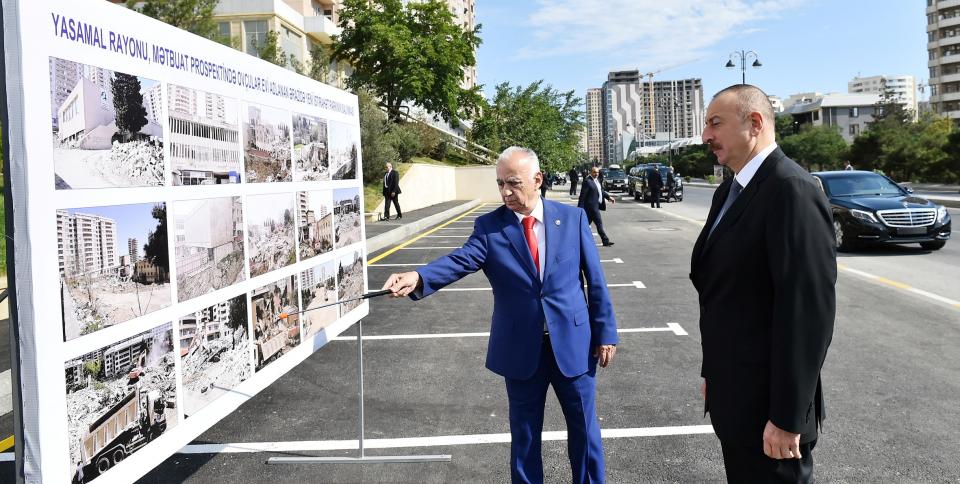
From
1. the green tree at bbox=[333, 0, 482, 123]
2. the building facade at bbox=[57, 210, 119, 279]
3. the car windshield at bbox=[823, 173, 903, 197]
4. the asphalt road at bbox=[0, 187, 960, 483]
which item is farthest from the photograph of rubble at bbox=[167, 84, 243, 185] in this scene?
the green tree at bbox=[333, 0, 482, 123]

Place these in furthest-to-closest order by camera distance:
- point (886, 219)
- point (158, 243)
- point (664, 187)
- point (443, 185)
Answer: point (443, 185), point (664, 187), point (886, 219), point (158, 243)

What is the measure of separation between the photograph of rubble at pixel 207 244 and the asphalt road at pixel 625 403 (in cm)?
137

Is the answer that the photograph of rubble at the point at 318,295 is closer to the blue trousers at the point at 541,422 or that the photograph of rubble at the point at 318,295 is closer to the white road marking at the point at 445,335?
the blue trousers at the point at 541,422

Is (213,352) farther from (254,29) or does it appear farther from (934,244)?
(254,29)

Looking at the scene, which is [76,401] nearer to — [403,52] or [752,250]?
[752,250]

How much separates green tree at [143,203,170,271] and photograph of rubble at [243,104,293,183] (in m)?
0.75

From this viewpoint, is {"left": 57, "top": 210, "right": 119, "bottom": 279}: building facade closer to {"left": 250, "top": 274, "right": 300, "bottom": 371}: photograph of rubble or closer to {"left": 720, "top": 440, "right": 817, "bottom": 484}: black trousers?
{"left": 250, "top": 274, "right": 300, "bottom": 371}: photograph of rubble

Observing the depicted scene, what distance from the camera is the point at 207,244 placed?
3.30 m

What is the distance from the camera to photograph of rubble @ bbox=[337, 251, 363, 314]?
489 cm

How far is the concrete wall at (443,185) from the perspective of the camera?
1225 inches

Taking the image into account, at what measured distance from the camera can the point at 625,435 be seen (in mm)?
4672

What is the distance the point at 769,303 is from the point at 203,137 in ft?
8.06

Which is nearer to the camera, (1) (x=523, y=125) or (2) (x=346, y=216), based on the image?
(2) (x=346, y=216)

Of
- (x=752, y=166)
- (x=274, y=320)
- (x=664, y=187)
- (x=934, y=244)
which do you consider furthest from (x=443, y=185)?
(x=752, y=166)
